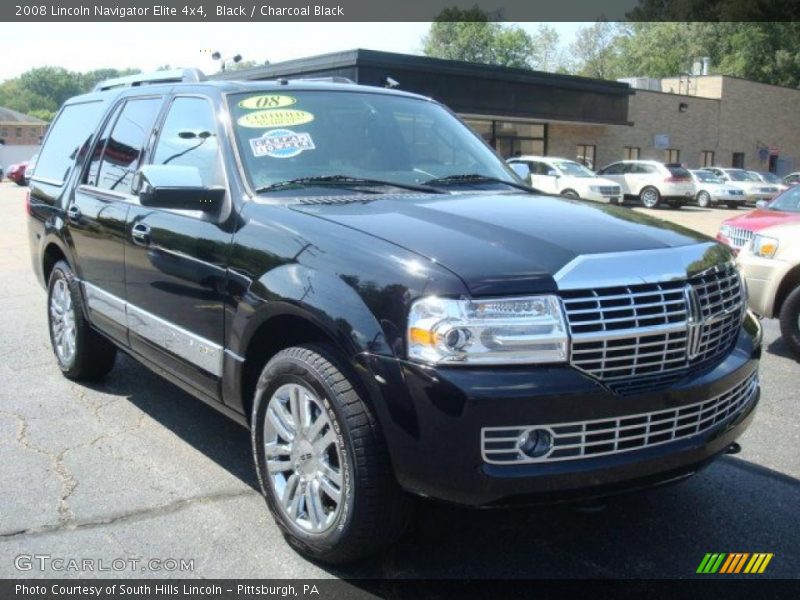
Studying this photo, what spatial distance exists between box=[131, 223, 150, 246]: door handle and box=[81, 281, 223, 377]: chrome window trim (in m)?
0.36

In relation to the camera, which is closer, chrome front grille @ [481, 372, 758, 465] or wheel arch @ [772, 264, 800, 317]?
chrome front grille @ [481, 372, 758, 465]

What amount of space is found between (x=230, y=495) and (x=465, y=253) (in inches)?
72.2

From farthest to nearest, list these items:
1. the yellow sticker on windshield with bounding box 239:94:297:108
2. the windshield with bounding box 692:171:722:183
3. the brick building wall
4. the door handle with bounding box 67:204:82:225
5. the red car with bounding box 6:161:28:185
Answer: the brick building wall, the red car with bounding box 6:161:28:185, the windshield with bounding box 692:171:722:183, the door handle with bounding box 67:204:82:225, the yellow sticker on windshield with bounding box 239:94:297:108

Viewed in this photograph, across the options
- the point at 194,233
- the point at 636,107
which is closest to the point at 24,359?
the point at 194,233

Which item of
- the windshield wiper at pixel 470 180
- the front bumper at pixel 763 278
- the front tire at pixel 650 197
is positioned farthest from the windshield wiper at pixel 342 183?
the front tire at pixel 650 197

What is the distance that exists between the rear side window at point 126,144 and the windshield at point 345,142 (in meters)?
0.87

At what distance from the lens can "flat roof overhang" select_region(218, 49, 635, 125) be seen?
2581 centimetres

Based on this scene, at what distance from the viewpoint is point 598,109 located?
34531 millimetres

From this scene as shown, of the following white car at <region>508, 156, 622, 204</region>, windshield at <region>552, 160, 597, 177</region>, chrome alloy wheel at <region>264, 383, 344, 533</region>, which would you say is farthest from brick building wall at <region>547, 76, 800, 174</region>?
chrome alloy wheel at <region>264, 383, 344, 533</region>

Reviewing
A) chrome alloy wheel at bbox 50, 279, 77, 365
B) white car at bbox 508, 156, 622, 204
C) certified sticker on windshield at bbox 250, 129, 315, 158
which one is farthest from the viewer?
white car at bbox 508, 156, 622, 204

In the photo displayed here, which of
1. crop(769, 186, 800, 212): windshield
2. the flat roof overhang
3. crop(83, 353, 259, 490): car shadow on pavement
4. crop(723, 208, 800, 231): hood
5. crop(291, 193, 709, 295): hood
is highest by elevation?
the flat roof overhang

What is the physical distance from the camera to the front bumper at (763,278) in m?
6.88

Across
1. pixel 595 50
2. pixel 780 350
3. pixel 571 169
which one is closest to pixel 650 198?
pixel 571 169

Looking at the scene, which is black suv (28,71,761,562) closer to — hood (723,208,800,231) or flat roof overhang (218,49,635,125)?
hood (723,208,800,231)
